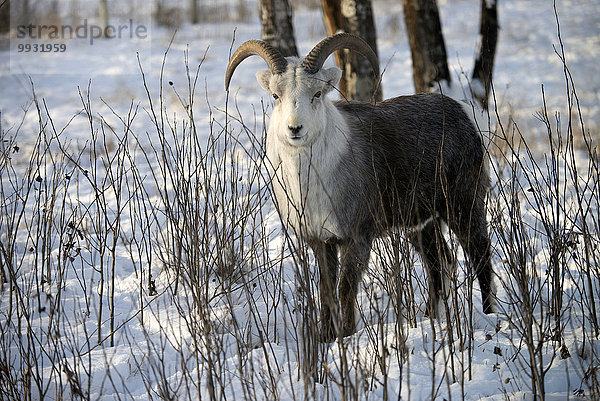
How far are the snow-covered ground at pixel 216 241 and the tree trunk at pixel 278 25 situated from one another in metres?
1.04

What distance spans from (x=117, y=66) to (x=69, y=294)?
32.3 ft

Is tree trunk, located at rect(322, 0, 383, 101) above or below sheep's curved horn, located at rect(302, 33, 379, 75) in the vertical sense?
above

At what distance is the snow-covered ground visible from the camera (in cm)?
276

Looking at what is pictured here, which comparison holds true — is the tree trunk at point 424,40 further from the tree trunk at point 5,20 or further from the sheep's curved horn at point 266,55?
the tree trunk at point 5,20

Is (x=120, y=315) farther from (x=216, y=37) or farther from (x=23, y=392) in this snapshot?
(x=216, y=37)

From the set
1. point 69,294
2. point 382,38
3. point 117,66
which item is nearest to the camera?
point 69,294

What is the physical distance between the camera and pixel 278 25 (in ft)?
21.0

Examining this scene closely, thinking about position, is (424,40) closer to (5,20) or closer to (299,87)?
(299,87)

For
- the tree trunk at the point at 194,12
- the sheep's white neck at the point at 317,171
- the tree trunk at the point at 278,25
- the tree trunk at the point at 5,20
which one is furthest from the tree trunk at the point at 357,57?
the tree trunk at the point at 194,12

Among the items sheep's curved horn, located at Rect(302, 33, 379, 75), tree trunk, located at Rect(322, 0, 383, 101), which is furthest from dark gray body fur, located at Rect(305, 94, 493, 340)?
tree trunk, located at Rect(322, 0, 383, 101)

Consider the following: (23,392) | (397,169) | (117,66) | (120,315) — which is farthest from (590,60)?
(23,392)

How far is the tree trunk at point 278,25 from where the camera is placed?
251 inches

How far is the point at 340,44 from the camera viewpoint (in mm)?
3961

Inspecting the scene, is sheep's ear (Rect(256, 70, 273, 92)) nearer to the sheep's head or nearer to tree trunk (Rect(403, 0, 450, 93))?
the sheep's head
